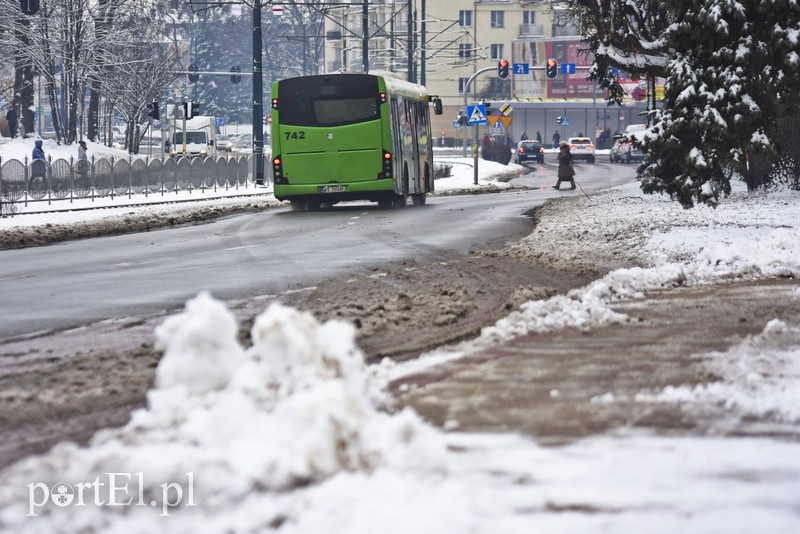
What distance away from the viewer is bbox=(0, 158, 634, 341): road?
39.8ft

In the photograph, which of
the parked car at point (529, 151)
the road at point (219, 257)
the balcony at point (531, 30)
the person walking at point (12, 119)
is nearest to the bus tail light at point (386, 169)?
the road at point (219, 257)

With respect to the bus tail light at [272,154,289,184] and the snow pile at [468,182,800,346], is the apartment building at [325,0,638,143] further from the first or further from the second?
the snow pile at [468,182,800,346]

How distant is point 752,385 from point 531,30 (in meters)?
119

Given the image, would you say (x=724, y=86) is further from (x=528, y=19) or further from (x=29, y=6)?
(x=528, y=19)

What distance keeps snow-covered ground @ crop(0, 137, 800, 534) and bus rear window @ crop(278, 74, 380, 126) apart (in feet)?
81.3

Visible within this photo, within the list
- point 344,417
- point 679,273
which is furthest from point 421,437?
point 679,273

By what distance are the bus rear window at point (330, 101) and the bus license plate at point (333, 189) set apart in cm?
133

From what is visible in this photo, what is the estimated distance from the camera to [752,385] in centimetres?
666

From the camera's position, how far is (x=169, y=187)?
138 ft

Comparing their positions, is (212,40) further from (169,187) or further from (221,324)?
(221,324)

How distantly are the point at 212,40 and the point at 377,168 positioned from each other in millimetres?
115014

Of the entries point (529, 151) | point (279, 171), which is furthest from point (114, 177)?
point (529, 151)

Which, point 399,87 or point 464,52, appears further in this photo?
point 464,52

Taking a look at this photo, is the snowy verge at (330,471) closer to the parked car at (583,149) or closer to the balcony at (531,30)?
the parked car at (583,149)
